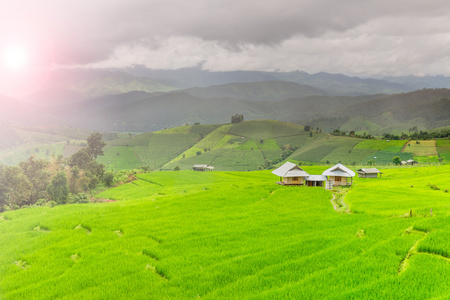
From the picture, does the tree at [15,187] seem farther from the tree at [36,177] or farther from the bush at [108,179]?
the bush at [108,179]

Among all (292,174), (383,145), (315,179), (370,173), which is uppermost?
(383,145)

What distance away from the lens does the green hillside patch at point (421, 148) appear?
15075 centimetres

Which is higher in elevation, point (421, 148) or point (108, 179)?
point (421, 148)

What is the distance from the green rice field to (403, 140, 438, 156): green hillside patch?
533ft

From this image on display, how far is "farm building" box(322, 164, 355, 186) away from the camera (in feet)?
174

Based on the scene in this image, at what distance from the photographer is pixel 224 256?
14883 mm

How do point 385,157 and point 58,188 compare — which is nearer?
point 58,188

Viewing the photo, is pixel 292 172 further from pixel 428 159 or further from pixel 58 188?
pixel 428 159

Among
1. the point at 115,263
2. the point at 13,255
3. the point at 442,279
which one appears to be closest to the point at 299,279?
the point at 442,279

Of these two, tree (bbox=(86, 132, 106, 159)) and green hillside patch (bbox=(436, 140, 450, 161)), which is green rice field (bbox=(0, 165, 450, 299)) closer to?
tree (bbox=(86, 132, 106, 159))

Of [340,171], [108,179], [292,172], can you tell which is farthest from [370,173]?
[108,179]

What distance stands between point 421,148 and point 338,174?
141767 mm

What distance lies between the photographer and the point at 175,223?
2223 centimetres

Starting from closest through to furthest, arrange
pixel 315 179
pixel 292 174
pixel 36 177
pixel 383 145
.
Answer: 1. pixel 292 174
2. pixel 315 179
3. pixel 36 177
4. pixel 383 145
